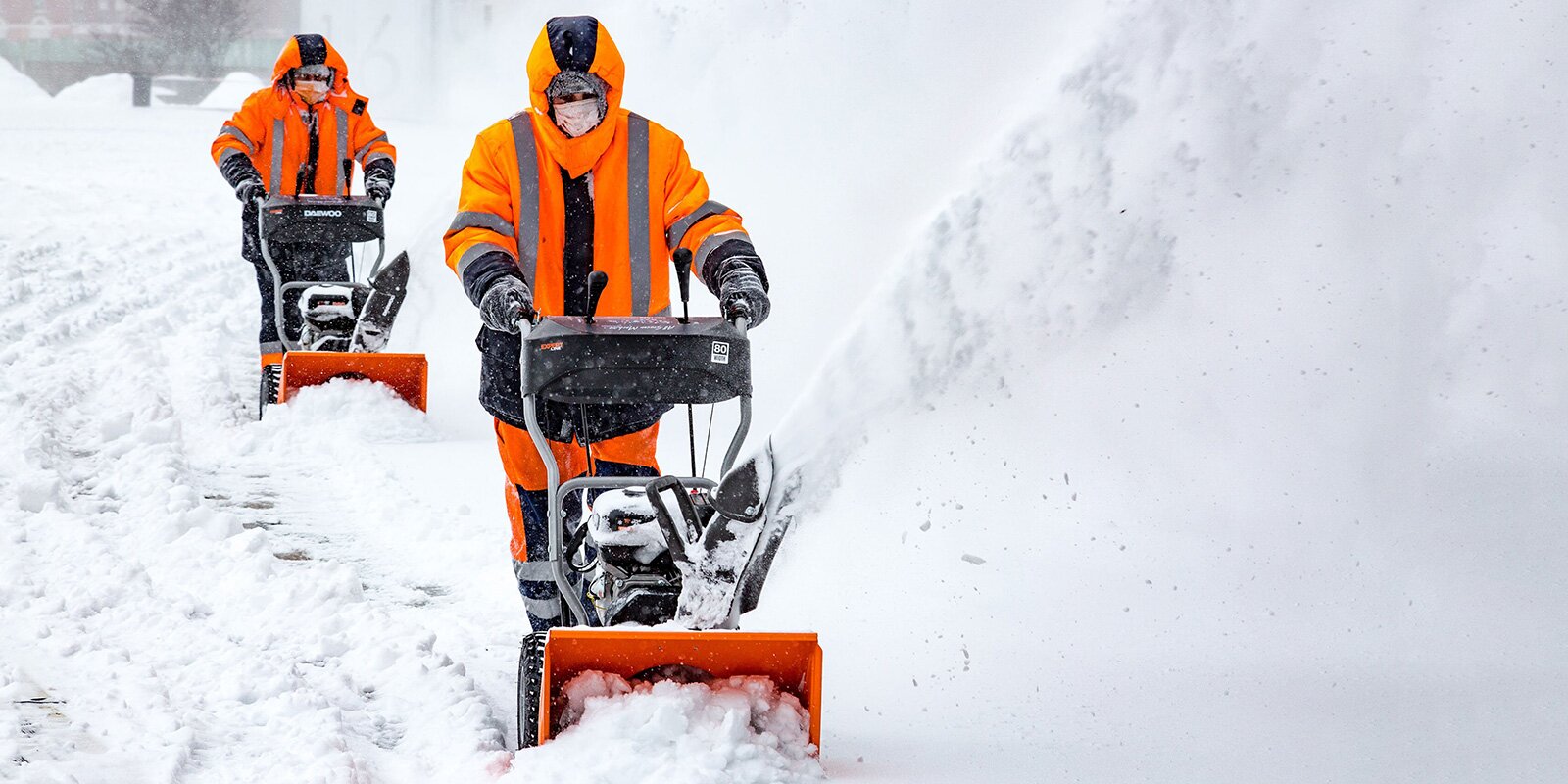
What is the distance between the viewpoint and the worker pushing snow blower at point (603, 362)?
2.98 metres

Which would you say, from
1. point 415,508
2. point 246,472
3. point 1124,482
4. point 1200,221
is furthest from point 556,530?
point 246,472

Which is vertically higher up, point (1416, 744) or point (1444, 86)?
point (1444, 86)

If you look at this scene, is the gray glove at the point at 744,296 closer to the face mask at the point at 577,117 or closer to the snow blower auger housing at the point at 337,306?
the face mask at the point at 577,117

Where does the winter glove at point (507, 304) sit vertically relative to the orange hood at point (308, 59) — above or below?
below

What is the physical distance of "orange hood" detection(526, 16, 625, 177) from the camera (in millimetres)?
3328

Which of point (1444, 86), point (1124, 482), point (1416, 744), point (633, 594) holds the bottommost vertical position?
point (1416, 744)

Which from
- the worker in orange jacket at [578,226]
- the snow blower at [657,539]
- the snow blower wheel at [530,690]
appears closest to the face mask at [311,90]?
the worker in orange jacket at [578,226]

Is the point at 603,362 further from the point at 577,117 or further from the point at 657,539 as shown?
the point at 577,117

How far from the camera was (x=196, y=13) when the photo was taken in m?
32.5

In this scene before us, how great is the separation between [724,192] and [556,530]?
529 centimetres

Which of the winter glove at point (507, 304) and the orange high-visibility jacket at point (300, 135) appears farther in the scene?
the orange high-visibility jacket at point (300, 135)

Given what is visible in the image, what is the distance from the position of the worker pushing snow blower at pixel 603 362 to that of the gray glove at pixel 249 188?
3.90m

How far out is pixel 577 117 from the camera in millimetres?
3393

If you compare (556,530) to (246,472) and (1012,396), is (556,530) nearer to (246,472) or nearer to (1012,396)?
(1012,396)
